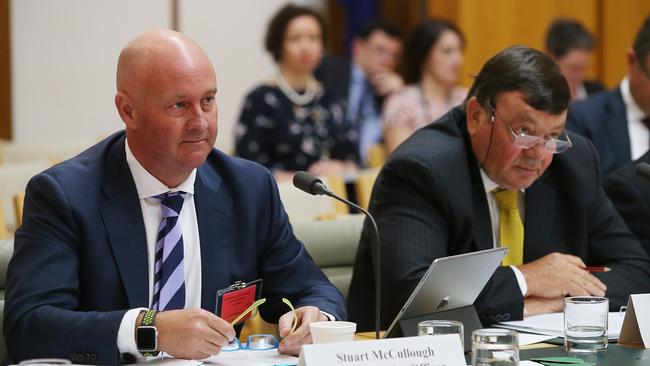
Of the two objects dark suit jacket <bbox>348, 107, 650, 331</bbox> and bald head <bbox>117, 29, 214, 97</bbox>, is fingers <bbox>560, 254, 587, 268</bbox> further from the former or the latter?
bald head <bbox>117, 29, 214, 97</bbox>

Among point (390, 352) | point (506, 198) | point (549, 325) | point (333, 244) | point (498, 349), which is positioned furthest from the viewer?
point (333, 244)

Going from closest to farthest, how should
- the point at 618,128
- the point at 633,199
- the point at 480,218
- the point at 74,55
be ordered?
the point at 480,218 < the point at 633,199 < the point at 618,128 < the point at 74,55

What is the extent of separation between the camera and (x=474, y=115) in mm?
3283

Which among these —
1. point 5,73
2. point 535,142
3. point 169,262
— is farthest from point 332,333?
point 5,73

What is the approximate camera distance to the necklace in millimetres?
6562

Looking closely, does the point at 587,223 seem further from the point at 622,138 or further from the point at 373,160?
the point at 373,160

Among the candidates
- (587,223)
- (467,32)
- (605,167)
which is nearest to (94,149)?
(587,223)

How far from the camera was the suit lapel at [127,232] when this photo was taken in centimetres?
257

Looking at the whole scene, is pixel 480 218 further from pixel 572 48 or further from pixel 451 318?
pixel 572 48

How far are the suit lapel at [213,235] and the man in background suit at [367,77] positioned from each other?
5209 mm

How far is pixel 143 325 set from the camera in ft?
7.62

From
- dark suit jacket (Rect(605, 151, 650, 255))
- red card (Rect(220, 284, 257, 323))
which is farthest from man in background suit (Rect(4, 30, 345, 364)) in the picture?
dark suit jacket (Rect(605, 151, 650, 255))

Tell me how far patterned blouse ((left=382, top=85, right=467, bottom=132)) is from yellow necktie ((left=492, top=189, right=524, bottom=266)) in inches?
156

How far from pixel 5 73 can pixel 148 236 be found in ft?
20.2
